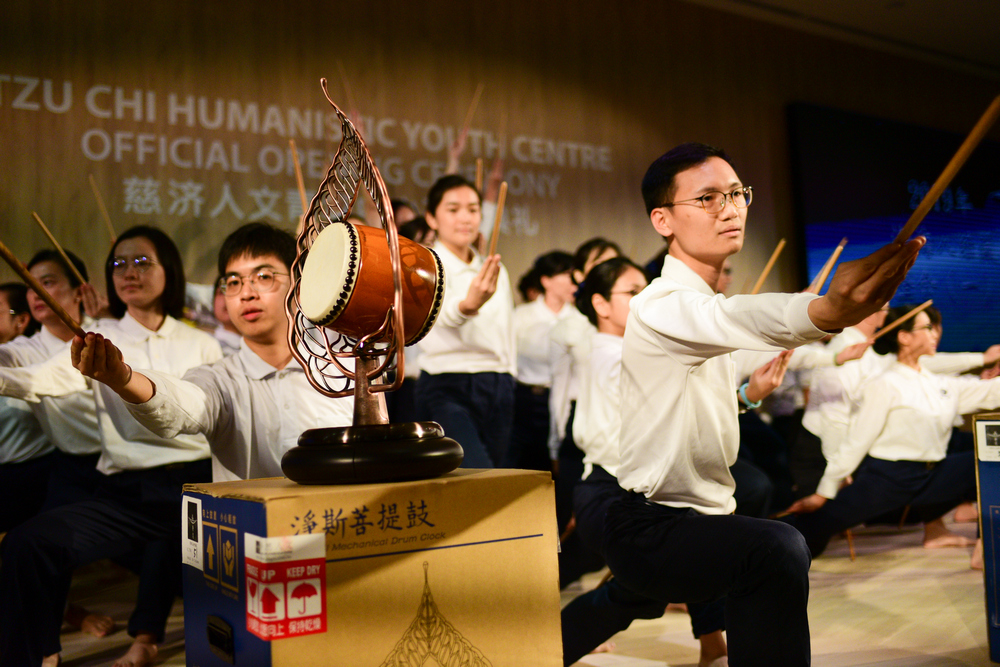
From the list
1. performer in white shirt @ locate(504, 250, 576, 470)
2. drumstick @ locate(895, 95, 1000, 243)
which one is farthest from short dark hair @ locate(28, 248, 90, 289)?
drumstick @ locate(895, 95, 1000, 243)

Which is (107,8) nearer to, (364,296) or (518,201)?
(518,201)

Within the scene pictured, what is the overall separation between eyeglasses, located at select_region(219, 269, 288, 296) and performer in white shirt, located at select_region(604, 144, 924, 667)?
32.5 inches

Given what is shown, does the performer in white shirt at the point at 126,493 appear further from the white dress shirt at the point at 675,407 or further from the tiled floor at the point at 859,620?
the white dress shirt at the point at 675,407

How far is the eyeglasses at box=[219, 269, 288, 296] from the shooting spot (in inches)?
73.5

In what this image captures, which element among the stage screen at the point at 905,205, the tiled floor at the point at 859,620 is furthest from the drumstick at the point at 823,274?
the stage screen at the point at 905,205

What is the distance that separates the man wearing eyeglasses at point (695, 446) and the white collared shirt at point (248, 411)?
0.74 metres

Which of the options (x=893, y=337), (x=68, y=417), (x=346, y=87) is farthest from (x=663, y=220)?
(x=346, y=87)

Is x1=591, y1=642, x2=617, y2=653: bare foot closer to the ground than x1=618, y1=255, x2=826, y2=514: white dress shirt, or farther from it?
closer to the ground

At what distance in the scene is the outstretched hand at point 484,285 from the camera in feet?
8.27

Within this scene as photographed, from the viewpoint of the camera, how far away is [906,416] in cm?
365

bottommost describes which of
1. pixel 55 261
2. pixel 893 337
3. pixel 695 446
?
pixel 695 446

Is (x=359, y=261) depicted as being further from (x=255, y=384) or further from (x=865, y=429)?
(x=865, y=429)

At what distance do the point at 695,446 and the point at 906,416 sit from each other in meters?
2.53

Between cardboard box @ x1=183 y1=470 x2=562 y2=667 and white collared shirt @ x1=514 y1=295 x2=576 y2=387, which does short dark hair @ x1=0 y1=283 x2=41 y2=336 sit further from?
cardboard box @ x1=183 y1=470 x2=562 y2=667
